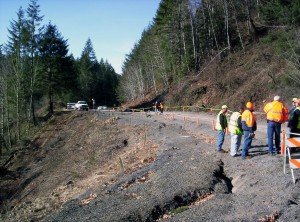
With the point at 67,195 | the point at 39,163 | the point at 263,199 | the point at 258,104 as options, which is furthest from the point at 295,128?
the point at 39,163

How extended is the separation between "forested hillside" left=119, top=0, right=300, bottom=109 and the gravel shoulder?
1690cm

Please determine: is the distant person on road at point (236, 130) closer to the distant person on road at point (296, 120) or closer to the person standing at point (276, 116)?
the person standing at point (276, 116)

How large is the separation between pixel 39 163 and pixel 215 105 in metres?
18.9

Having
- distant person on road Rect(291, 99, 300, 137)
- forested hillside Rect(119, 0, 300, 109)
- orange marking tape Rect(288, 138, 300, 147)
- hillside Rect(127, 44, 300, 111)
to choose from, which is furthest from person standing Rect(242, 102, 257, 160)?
forested hillside Rect(119, 0, 300, 109)

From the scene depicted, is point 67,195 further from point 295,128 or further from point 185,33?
point 185,33

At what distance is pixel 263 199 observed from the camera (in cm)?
830

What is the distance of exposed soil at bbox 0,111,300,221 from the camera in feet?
27.4

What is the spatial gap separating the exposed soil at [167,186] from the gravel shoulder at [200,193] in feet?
0.07

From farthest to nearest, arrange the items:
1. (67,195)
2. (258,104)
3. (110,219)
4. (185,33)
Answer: (185,33) → (258,104) → (67,195) → (110,219)

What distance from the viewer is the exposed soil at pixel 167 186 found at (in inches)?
329

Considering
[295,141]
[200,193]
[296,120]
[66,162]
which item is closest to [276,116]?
[296,120]

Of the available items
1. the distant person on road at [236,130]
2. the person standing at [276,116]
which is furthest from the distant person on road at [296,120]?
the distant person on road at [236,130]

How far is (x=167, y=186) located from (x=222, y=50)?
36.6 m

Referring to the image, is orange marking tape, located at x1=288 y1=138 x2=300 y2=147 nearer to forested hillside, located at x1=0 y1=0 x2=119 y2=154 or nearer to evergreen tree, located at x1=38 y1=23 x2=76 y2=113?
forested hillside, located at x1=0 y1=0 x2=119 y2=154
